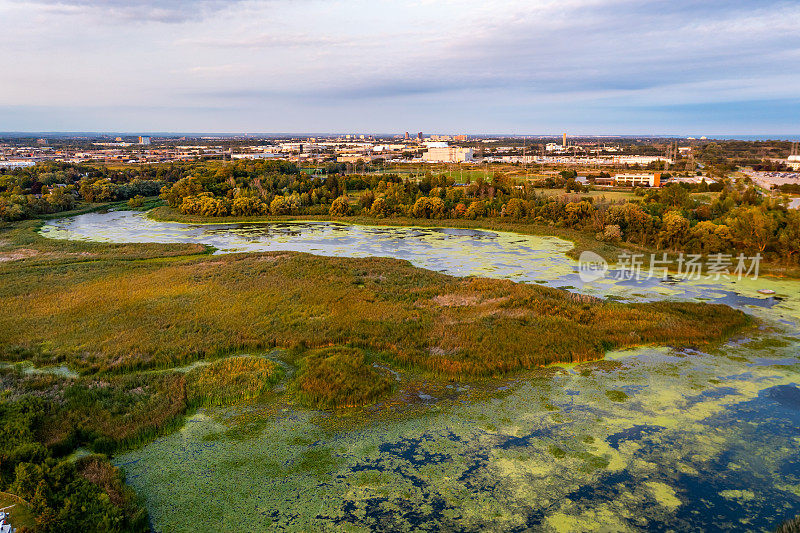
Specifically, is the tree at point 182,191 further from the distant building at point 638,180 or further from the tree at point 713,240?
the distant building at point 638,180

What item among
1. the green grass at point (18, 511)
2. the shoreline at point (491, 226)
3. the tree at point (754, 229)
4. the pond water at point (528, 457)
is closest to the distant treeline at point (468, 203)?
the tree at point (754, 229)

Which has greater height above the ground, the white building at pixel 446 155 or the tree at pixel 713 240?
the white building at pixel 446 155

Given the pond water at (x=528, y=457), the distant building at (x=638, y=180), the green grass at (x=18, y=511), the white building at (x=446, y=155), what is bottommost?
the pond water at (x=528, y=457)

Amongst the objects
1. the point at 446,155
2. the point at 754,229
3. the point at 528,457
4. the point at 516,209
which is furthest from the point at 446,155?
the point at 528,457

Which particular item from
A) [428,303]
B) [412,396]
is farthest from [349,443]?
[428,303]

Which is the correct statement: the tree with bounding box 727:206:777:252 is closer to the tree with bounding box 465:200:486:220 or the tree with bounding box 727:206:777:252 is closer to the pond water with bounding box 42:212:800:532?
the pond water with bounding box 42:212:800:532

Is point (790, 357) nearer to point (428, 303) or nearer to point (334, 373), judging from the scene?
point (428, 303)

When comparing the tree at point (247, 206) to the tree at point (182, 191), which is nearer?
the tree at point (247, 206)
